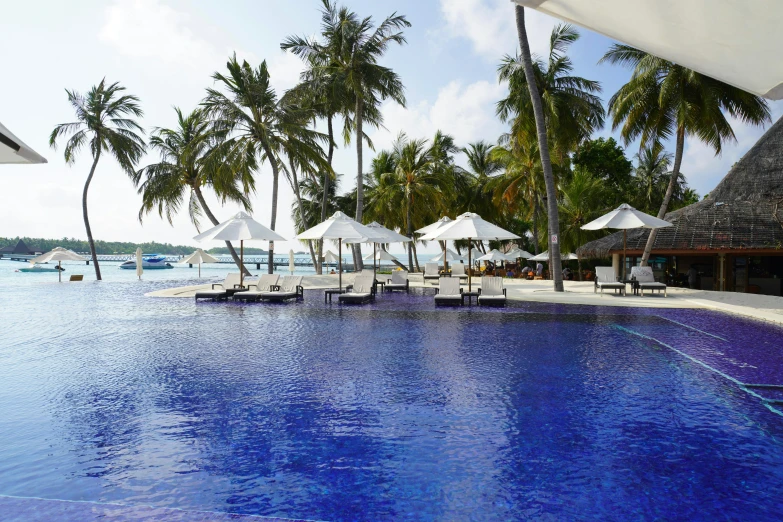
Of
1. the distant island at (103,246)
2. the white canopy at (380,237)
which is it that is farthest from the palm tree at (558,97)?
the distant island at (103,246)

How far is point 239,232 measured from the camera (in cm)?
1612

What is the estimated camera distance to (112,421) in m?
4.88

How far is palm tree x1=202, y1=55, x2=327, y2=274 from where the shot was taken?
22.4 m

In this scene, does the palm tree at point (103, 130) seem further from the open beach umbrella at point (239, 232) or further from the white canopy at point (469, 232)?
the white canopy at point (469, 232)

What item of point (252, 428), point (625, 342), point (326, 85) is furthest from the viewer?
point (326, 85)

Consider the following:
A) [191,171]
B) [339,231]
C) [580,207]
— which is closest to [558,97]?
[580,207]

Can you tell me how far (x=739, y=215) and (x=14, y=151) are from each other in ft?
80.2

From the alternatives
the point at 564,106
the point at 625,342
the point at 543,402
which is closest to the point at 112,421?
the point at 543,402

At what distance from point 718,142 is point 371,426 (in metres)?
20.7

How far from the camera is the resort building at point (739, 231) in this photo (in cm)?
1998

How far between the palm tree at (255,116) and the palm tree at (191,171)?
0.74 metres

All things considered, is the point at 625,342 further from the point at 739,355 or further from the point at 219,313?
the point at 219,313

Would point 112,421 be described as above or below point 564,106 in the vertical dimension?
below

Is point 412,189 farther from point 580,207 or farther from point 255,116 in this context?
point 255,116
